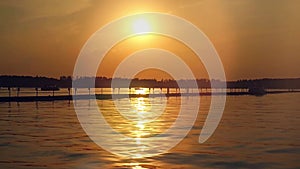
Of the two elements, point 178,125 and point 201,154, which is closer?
point 201,154

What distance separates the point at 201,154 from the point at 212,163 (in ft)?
9.40

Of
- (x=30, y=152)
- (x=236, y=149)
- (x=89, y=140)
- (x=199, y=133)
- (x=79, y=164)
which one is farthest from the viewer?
(x=199, y=133)

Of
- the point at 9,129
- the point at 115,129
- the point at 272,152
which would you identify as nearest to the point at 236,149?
the point at 272,152

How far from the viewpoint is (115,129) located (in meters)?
36.9

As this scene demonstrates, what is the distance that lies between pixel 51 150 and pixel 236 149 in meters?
10.1

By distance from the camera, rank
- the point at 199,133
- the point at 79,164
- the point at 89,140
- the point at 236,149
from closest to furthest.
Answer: the point at 79,164 < the point at 236,149 < the point at 89,140 < the point at 199,133

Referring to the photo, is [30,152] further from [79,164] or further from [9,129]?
[9,129]

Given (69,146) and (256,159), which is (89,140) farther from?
(256,159)

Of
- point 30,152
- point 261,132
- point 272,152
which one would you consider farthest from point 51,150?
point 261,132

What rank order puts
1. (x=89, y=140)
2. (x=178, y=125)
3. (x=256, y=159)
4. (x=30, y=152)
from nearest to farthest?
(x=256, y=159), (x=30, y=152), (x=89, y=140), (x=178, y=125)

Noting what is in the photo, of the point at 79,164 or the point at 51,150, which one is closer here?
the point at 79,164

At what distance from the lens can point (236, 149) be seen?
25.5 m

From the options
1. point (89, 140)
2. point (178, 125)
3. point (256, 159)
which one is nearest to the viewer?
point (256, 159)

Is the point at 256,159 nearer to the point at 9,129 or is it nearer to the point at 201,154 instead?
the point at 201,154
